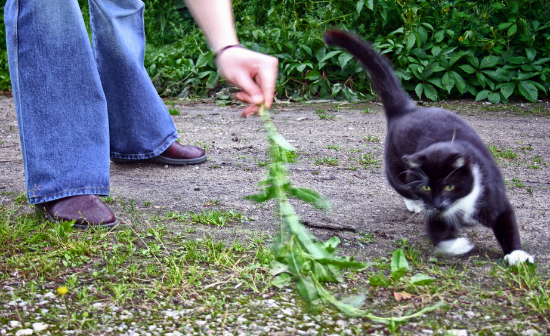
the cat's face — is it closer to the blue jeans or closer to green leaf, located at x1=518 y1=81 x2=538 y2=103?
the blue jeans

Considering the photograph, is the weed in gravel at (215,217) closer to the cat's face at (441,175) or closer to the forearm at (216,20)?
the cat's face at (441,175)

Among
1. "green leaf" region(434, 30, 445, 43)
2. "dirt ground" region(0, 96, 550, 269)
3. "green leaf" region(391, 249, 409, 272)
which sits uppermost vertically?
"green leaf" region(434, 30, 445, 43)

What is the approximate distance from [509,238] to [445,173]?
0.34 metres

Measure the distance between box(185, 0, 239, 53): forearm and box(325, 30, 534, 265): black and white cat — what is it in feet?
3.30

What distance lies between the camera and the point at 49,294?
164 cm

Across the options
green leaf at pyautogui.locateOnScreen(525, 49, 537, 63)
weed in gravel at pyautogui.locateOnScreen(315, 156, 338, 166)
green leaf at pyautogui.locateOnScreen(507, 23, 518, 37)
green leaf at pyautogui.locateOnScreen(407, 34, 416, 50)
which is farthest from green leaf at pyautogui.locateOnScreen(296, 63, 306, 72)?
weed in gravel at pyautogui.locateOnScreen(315, 156, 338, 166)

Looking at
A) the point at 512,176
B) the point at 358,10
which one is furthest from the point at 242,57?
the point at 358,10

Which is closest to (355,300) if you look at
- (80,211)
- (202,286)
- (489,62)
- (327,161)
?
(202,286)

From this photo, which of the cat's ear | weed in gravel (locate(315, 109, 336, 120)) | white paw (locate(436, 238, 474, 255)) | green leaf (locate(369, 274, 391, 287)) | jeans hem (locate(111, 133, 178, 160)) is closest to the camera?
green leaf (locate(369, 274, 391, 287))

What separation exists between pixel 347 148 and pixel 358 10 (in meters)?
2.47

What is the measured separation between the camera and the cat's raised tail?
2645 mm

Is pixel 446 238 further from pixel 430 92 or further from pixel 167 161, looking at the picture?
pixel 430 92

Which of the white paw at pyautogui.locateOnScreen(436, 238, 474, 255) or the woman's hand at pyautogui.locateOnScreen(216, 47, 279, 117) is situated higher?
the woman's hand at pyautogui.locateOnScreen(216, 47, 279, 117)

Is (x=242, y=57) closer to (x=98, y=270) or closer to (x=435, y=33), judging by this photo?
(x=98, y=270)
